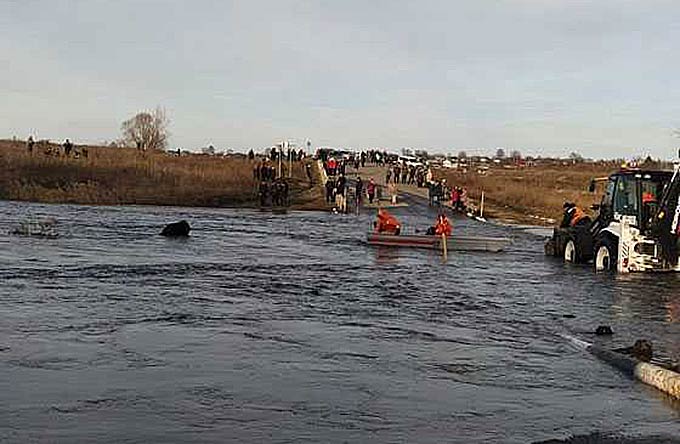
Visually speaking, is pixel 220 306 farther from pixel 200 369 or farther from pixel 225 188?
pixel 225 188

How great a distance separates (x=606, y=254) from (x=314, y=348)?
16338mm

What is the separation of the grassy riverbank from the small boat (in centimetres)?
2687

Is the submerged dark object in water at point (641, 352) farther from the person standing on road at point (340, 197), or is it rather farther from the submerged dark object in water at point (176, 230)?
the person standing on road at point (340, 197)

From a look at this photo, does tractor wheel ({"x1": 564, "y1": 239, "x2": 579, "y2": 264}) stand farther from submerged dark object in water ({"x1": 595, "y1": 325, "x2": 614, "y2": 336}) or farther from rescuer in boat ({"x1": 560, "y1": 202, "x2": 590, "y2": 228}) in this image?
submerged dark object in water ({"x1": 595, "y1": 325, "x2": 614, "y2": 336})

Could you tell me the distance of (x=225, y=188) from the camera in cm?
6994

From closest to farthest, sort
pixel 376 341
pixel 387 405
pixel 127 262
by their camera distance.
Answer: pixel 387 405 < pixel 376 341 < pixel 127 262

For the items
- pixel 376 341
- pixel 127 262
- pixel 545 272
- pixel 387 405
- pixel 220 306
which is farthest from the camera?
pixel 545 272

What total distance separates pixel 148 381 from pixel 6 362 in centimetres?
211

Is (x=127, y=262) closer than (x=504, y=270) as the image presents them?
Yes

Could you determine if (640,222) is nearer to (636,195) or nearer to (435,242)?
(636,195)

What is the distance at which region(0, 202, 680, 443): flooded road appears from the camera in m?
10.2

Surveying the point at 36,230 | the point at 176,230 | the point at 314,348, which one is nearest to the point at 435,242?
the point at 176,230

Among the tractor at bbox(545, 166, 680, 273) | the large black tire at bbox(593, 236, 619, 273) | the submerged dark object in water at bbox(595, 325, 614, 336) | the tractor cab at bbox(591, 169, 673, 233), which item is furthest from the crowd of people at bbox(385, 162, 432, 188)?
the submerged dark object in water at bbox(595, 325, 614, 336)

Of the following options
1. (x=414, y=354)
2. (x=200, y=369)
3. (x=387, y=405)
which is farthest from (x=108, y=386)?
(x=414, y=354)
